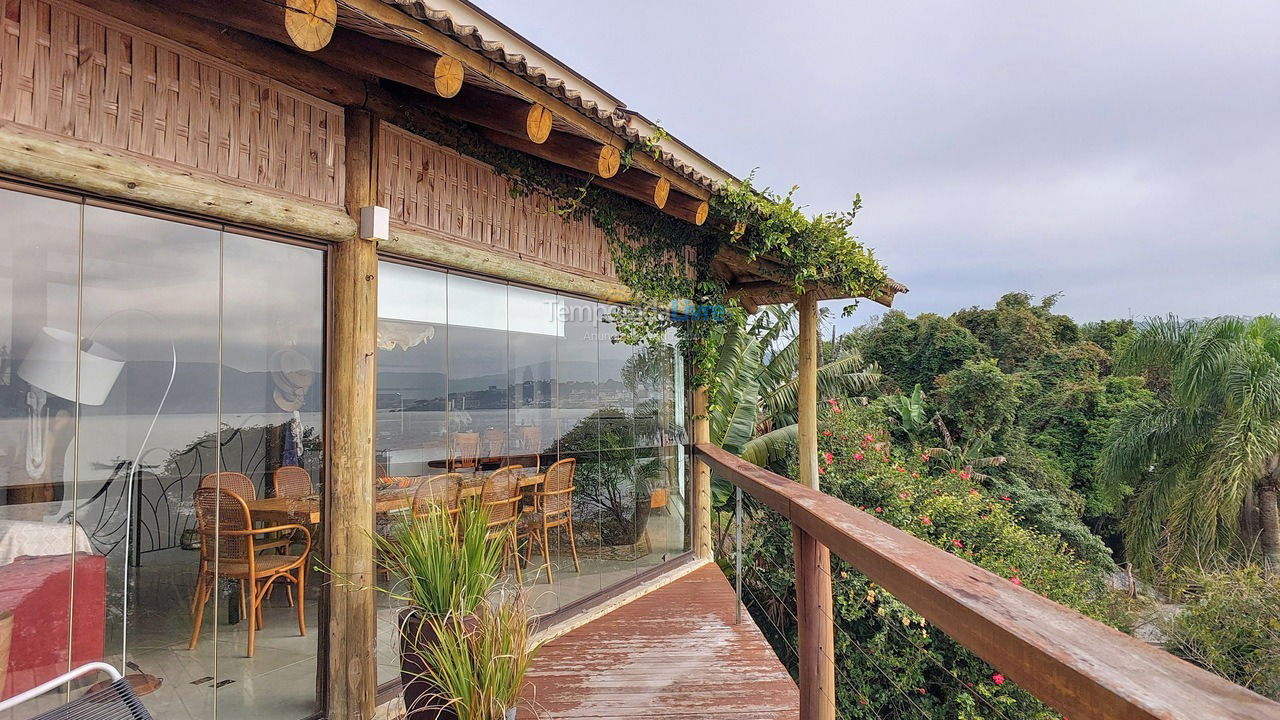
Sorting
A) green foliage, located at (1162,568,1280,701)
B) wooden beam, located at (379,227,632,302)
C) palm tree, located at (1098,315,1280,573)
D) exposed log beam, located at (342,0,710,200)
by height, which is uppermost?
exposed log beam, located at (342,0,710,200)

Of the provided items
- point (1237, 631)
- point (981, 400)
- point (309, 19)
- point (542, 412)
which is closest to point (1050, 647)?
point (309, 19)

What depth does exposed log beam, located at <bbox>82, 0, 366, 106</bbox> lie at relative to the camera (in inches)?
92.1

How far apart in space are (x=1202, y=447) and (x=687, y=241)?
48.4 feet

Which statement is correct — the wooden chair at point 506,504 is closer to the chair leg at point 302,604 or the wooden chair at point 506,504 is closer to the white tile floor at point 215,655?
the white tile floor at point 215,655

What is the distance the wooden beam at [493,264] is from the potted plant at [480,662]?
184 centimetres

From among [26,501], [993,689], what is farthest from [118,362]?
[993,689]

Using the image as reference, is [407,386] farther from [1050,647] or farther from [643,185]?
[1050,647]

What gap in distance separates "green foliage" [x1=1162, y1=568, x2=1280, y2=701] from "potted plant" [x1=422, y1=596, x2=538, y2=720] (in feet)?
34.5

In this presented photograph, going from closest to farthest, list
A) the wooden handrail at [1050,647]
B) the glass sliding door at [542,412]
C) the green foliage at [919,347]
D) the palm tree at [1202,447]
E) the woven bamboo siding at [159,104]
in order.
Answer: the wooden handrail at [1050,647] → the woven bamboo siding at [159,104] → the glass sliding door at [542,412] → the palm tree at [1202,447] → the green foliage at [919,347]

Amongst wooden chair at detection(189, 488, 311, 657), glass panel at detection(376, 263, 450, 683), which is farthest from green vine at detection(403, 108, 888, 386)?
wooden chair at detection(189, 488, 311, 657)

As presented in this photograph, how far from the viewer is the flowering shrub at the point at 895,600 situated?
24.0ft

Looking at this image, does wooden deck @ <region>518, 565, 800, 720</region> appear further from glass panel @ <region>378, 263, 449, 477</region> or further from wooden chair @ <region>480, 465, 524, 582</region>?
glass panel @ <region>378, 263, 449, 477</region>

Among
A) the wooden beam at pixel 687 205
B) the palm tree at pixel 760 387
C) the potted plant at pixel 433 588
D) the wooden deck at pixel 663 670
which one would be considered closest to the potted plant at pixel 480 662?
the potted plant at pixel 433 588

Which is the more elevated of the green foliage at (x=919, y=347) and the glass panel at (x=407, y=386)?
the green foliage at (x=919, y=347)
